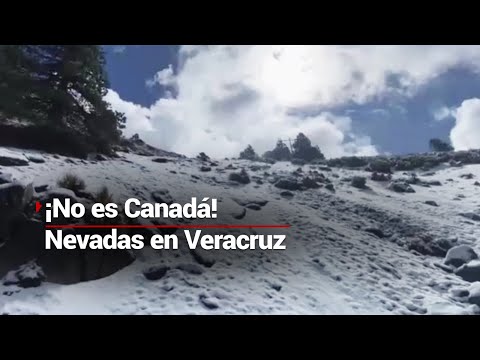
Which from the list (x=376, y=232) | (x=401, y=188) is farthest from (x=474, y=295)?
(x=401, y=188)

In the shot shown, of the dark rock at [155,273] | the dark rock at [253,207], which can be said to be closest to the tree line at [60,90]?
the dark rock at [253,207]

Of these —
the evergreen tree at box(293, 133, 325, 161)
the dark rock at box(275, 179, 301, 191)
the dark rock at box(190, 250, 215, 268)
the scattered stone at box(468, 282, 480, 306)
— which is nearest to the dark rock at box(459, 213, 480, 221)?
the scattered stone at box(468, 282, 480, 306)

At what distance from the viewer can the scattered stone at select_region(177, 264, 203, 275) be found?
654cm

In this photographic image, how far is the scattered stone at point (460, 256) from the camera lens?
27.6ft

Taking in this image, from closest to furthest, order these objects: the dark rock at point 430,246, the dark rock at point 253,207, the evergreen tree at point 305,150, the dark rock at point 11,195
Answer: the dark rock at point 11,195
the dark rock at point 430,246
the dark rock at point 253,207
the evergreen tree at point 305,150

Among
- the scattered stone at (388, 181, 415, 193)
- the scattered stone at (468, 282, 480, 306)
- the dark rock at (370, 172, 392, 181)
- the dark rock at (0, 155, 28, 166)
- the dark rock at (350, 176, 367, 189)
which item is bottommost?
the scattered stone at (468, 282, 480, 306)

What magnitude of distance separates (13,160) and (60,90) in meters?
4.24

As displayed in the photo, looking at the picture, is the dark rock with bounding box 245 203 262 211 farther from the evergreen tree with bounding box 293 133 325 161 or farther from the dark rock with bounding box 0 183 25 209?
the evergreen tree with bounding box 293 133 325 161

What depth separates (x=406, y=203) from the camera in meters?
13.0

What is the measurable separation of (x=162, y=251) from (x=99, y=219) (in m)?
1.49

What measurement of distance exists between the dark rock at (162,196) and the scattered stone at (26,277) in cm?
345

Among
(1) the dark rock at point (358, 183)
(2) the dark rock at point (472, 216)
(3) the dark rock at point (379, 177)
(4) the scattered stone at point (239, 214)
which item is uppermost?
(3) the dark rock at point (379, 177)

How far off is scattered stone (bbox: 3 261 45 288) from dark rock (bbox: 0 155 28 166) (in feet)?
Result: 11.2

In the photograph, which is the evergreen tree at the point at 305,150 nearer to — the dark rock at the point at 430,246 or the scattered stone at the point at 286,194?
the scattered stone at the point at 286,194
